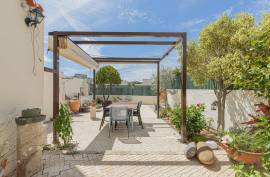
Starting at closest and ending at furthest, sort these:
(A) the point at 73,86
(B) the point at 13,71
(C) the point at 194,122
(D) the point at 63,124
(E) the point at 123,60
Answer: (B) the point at 13,71
(D) the point at 63,124
(C) the point at 194,122
(E) the point at 123,60
(A) the point at 73,86

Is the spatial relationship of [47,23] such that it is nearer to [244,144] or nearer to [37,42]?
[37,42]

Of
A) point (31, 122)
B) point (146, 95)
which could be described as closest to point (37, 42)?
point (31, 122)

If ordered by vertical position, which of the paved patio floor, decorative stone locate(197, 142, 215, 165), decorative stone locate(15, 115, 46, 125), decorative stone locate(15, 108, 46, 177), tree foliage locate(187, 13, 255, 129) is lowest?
the paved patio floor

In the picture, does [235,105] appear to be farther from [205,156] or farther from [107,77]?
[107,77]

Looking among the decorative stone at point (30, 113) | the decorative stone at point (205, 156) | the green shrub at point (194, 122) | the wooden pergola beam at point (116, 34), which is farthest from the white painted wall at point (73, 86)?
the decorative stone at point (205, 156)

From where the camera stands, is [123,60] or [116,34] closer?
[116,34]

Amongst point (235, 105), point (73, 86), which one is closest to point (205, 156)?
point (235, 105)

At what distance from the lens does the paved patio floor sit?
13.7 ft

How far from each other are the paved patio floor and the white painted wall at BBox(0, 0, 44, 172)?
0.92 metres

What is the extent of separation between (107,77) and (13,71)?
52.2 ft

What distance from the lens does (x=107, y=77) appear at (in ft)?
65.6

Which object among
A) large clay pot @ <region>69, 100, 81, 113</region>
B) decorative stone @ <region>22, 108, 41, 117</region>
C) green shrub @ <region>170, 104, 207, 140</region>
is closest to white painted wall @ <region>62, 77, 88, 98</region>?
large clay pot @ <region>69, 100, 81, 113</region>

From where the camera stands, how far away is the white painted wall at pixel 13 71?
149 inches

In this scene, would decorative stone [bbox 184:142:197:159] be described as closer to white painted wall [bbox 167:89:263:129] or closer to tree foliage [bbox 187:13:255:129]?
white painted wall [bbox 167:89:263:129]
